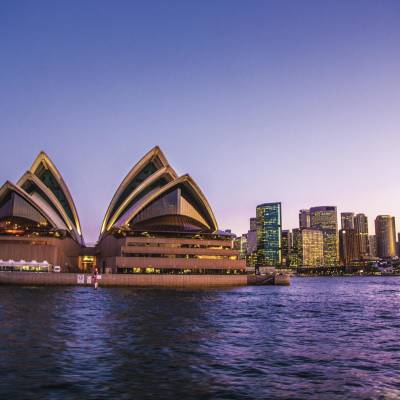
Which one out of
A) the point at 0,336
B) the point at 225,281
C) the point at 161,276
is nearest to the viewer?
the point at 0,336

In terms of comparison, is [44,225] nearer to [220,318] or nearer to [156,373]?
[220,318]

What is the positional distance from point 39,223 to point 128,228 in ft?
69.7

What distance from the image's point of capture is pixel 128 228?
97.9 metres

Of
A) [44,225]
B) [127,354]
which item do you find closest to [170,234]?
[44,225]

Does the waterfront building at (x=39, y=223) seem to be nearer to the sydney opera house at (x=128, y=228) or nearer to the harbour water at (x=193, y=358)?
the sydney opera house at (x=128, y=228)

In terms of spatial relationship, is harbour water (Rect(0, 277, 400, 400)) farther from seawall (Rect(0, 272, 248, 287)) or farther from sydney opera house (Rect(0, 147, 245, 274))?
sydney opera house (Rect(0, 147, 245, 274))

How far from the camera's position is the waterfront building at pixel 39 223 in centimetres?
9350

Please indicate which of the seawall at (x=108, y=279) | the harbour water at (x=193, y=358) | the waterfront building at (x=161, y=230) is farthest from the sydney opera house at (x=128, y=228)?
the harbour water at (x=193, y=358)

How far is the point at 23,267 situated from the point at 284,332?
7592 cm

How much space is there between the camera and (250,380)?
1538cm

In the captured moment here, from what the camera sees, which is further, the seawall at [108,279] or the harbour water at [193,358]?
the seawall at [108,279]

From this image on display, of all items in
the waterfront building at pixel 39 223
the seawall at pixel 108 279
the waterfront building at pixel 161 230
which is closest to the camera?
the seawall at pixel 108 279

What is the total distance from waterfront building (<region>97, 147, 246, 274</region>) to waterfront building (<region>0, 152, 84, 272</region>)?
29.0 feet

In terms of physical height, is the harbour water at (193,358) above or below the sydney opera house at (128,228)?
below
